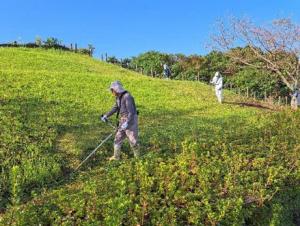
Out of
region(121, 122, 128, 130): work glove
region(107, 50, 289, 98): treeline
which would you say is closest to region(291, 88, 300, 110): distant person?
region(107, 50, 289, 98): treeline

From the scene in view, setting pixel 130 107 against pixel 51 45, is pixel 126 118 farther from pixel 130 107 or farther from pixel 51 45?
pixel 51 45

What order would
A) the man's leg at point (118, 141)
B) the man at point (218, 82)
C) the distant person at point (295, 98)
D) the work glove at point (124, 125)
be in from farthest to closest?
1. the distant person at point (295, 98)
2. the man at point (218, 82)
3. the man's leg at point (118, 141)
4. the work glove at point (124, 125)

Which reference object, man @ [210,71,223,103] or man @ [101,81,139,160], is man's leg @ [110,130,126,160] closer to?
man @ [101,81,139,160]

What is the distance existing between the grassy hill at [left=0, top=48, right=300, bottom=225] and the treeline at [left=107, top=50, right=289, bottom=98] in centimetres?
3046

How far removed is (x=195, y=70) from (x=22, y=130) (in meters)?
49.4

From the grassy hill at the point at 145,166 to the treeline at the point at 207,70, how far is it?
1199 inches

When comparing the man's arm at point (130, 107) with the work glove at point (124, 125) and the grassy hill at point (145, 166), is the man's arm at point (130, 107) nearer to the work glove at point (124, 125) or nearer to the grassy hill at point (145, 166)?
the work glove at point (124, 125)

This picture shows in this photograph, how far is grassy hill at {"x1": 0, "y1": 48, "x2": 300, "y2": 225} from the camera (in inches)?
316

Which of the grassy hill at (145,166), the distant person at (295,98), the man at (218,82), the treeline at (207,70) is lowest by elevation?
the grassy hill at (145,166)

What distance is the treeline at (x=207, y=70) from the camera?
179ft

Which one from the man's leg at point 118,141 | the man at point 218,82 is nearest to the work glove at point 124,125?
the man's leg at point 118,141

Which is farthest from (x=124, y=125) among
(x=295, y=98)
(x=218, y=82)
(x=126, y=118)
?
(x=295, y=98)

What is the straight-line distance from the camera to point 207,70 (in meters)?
64.5

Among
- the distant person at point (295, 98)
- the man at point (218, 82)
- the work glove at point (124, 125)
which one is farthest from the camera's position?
the distant person at point (295, 98)
